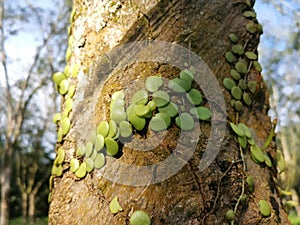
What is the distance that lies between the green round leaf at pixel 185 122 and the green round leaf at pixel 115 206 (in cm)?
27

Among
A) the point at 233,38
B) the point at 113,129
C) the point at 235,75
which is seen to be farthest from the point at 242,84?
the point at 113,129

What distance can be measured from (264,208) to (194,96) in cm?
39

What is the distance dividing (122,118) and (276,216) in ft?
1.82

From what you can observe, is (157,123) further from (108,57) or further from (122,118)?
(108,57)

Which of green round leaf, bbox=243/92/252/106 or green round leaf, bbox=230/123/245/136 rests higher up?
green round leaf, bbox=243/92/252/106

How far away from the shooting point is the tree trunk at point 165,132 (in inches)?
43.4

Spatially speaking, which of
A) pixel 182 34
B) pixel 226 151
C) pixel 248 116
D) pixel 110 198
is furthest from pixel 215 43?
pixel 110 198

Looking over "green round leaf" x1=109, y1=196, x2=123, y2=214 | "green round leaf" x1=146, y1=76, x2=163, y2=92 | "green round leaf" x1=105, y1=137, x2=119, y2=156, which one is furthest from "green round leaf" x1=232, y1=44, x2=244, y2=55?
"green round leaf" x1=109, y1=196, x2=123, y2=214

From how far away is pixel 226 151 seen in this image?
3.97ft

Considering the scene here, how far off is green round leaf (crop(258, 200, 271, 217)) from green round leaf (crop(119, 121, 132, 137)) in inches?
17.5

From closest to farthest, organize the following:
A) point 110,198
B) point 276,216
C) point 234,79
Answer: point 110,198, point 276,216, point 234,79

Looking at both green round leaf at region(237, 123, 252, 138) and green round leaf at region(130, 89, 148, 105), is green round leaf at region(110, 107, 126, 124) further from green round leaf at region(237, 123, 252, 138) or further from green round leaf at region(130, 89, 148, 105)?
green round leaf at region(237, 123, 252, 138)

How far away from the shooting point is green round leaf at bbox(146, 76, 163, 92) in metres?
1.18

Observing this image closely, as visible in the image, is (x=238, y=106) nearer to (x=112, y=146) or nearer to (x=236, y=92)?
(x=236, y=92)
